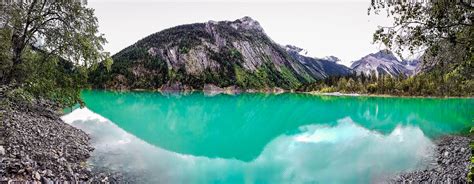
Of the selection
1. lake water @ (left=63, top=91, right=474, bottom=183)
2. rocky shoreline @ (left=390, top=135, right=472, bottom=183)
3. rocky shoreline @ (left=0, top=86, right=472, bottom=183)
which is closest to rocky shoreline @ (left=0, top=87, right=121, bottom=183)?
rocky shoreline @ (left=0, top=86, right=472, bottom=183)

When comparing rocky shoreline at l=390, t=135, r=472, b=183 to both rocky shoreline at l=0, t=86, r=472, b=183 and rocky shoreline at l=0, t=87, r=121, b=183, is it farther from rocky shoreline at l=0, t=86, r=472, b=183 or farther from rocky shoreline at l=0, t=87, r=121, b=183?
rocky shoreline at l=0, t=87, r=121, b=183

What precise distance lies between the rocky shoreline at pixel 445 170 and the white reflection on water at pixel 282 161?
1.03 m

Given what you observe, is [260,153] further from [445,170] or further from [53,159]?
[53,159]

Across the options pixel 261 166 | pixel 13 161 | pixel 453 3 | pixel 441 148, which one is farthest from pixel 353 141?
pixel 13 161

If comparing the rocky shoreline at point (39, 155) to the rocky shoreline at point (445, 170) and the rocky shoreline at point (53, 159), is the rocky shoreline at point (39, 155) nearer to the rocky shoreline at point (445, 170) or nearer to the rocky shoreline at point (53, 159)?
the rocky shoreline at point (53, 159)

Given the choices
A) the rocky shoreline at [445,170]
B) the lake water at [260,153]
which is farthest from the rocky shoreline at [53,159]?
the lake water at [260,153]

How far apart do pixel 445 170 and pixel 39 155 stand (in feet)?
65.2

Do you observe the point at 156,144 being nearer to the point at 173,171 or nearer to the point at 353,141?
the point at 173,171

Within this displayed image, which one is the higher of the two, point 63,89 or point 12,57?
point 12,57

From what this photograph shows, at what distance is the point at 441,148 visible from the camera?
2766 cm

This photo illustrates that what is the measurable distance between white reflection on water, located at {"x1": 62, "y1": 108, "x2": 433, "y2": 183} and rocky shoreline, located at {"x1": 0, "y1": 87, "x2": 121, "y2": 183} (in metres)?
1.56

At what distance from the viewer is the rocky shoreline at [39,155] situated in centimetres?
1293

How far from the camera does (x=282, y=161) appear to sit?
23.9 meters

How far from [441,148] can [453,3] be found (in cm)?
1985
